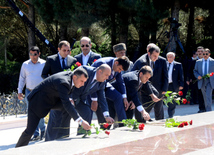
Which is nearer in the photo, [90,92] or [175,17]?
[90,92]

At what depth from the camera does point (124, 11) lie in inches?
655

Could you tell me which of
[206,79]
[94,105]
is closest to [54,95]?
[94,105]

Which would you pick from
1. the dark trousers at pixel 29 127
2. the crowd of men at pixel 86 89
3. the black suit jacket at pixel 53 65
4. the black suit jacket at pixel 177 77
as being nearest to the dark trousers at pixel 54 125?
the crowd of men at pixel 86 89

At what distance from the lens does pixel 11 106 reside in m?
10.7

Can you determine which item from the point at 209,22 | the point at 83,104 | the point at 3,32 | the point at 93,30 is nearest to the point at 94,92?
the point at 83,104

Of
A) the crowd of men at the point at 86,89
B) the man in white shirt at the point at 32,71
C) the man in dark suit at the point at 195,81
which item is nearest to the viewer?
the crowd of men at the point at 86,89

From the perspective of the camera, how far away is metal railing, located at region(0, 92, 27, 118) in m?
10.5

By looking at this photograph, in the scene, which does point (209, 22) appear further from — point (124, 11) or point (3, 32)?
point (3, 32)

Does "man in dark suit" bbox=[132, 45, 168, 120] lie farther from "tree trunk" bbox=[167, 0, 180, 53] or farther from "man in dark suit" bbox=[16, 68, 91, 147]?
"tree trunk" bbox=[167, 0, 180, 53]

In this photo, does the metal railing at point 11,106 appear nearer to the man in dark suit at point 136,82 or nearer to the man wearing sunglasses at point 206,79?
the man in dark suit at point 136,82

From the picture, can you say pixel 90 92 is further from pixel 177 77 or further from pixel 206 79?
pixel 206 79

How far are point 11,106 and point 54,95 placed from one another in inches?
226

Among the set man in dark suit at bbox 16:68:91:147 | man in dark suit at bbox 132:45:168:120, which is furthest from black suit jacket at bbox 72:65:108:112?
man in dark suit at bbox 132:45:168:120

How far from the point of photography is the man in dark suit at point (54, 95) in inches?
200
